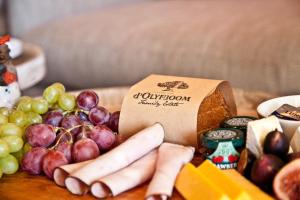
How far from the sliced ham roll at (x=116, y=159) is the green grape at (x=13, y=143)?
5.7 inches

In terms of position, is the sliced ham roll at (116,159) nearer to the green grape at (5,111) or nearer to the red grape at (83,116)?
the red grape at (83,116)

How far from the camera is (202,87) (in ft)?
3.14

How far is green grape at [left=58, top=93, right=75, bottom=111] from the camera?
99 cm

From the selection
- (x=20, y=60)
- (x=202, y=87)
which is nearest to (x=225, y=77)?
(x=20, y=60)

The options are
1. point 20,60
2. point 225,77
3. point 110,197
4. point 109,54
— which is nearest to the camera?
point 110,197

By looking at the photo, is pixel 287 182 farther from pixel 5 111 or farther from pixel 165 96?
pixel 5 111

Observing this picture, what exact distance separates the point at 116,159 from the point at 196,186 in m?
0.14

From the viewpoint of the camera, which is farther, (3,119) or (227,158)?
(3,119)

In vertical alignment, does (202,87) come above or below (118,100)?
above

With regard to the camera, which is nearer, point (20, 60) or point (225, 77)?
point (20, 60)

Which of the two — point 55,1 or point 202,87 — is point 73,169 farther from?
point 55,1

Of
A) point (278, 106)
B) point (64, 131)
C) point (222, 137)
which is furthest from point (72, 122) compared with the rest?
point (278, 106)

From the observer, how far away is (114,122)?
0.99 meters

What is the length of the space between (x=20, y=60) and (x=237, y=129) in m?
0.84
